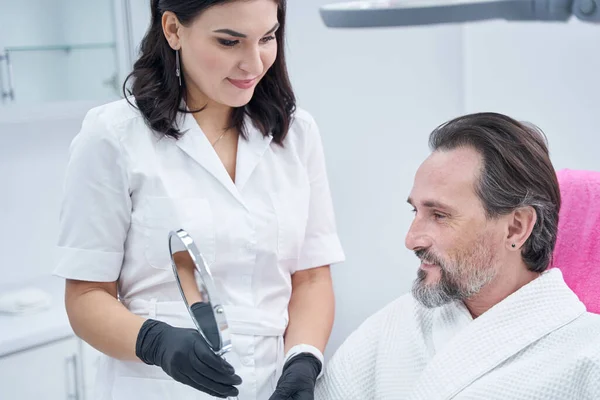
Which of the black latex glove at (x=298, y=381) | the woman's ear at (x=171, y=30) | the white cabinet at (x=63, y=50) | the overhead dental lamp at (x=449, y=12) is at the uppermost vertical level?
the overhead dental lamp at (x=449, y=12)

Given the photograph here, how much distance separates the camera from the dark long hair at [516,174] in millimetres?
1522

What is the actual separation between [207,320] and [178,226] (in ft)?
1.13

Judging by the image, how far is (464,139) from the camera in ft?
5.15

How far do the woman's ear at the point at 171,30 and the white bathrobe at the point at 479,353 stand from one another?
702mm

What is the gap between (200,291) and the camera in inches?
48.9

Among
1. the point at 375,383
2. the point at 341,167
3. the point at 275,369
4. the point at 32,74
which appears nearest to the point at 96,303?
the point at 275,369

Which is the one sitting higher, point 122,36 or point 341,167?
point 122,36

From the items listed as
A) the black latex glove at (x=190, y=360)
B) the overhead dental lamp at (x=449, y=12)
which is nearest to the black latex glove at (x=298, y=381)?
the black latex glove at (x=190, y=360)

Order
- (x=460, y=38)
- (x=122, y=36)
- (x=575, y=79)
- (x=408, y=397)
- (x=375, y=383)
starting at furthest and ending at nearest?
(x=122, y=36), (x=460, y=38), (x=575, y=79), (x=375, y=383), (x=408, y=397)

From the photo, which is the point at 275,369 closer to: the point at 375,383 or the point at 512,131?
the point at 375,383

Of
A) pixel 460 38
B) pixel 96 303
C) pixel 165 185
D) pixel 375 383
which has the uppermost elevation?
pixel 460 38

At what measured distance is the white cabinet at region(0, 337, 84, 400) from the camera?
7.77 ft

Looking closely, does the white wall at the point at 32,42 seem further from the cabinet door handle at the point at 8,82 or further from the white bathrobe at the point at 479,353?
the white bathrobe at the point at 479,353

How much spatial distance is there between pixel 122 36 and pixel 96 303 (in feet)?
4.98
